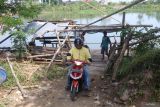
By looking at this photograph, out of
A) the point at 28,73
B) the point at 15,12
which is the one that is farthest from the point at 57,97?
the point at 15,12

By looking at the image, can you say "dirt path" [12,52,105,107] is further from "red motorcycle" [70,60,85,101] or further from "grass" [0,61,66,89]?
"grass" [0,61,66,89]

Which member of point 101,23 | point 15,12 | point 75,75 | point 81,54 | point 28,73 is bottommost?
point 28,73

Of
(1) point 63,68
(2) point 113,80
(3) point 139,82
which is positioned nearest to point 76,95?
(2) point 113,80

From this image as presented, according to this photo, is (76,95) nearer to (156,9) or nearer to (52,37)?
(52,37)

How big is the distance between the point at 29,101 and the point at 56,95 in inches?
29.9

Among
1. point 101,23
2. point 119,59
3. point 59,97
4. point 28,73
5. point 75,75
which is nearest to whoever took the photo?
point 75,75

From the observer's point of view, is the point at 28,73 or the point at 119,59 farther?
the point at 28,73

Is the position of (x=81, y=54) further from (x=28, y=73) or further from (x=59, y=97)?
(x=28, y=73)

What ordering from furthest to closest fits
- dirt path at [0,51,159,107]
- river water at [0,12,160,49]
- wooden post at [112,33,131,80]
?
river water at [0,12,160,49]
wooden post at [112,33,131,80]
dirt path at [0,51,159,107]

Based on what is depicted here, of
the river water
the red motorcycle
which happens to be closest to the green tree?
the red motorcycle

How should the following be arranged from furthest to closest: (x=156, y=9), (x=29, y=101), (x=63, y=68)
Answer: (x=156, y=9) < (x=63, y=68) < (x=29, y=101)

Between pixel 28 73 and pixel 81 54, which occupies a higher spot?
pixel 81 54

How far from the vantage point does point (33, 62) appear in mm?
12227

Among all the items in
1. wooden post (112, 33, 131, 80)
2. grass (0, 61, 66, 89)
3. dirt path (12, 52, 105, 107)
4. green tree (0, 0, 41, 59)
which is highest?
green tree (0, 0, 41, 59)
